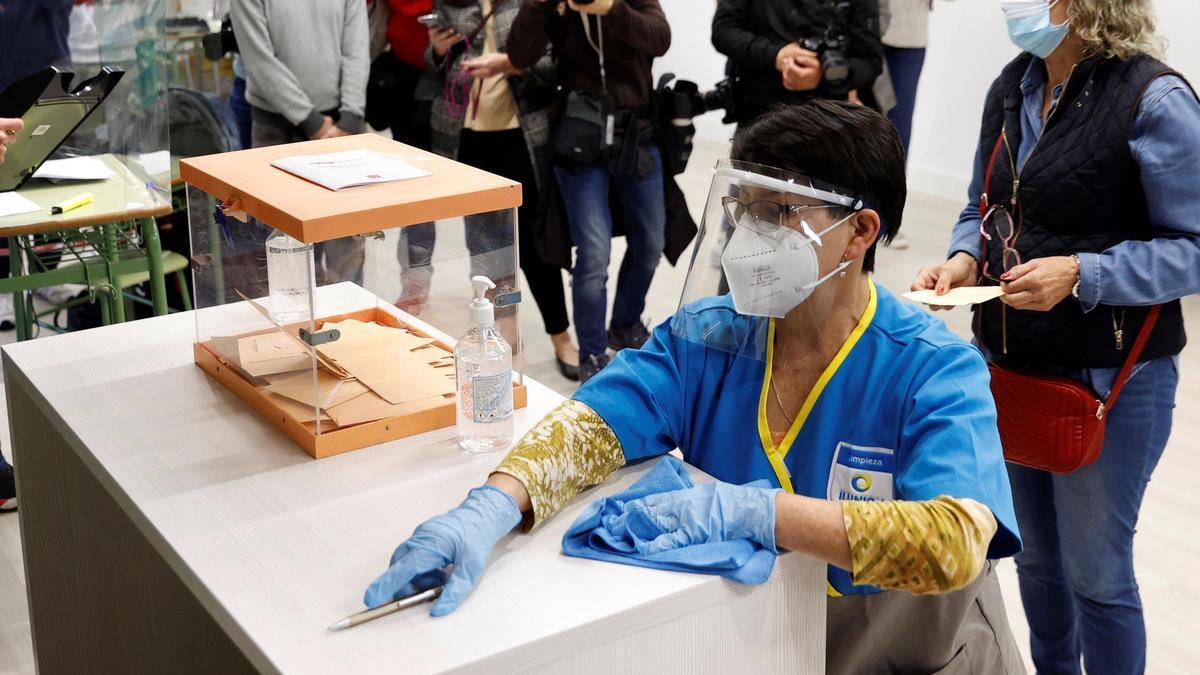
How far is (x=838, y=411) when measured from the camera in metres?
1.66

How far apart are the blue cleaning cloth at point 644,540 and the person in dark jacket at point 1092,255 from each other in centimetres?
89

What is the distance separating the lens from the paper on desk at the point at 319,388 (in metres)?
1.89

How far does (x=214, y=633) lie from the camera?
1886mm

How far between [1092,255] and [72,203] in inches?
97.8

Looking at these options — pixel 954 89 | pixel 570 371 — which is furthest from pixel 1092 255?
pixel 954 89

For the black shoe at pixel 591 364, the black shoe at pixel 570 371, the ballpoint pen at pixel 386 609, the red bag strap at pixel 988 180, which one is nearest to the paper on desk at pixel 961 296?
the red bag strap at pixel 988 180

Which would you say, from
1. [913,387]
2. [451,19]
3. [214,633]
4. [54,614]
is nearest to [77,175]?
[451,19]

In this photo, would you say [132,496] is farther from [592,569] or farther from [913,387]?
[913,387]

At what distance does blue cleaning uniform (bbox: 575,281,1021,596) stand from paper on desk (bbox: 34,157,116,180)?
7.65 feet

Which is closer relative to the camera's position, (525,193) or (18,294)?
(18,294)

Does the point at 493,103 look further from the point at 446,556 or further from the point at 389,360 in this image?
the point at 446,556

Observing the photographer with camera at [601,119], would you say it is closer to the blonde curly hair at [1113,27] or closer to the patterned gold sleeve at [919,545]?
the blonde curly hair at [1113,27]

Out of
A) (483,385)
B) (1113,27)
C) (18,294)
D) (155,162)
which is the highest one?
(1113,27)

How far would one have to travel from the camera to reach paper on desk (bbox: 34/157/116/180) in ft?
11.5
